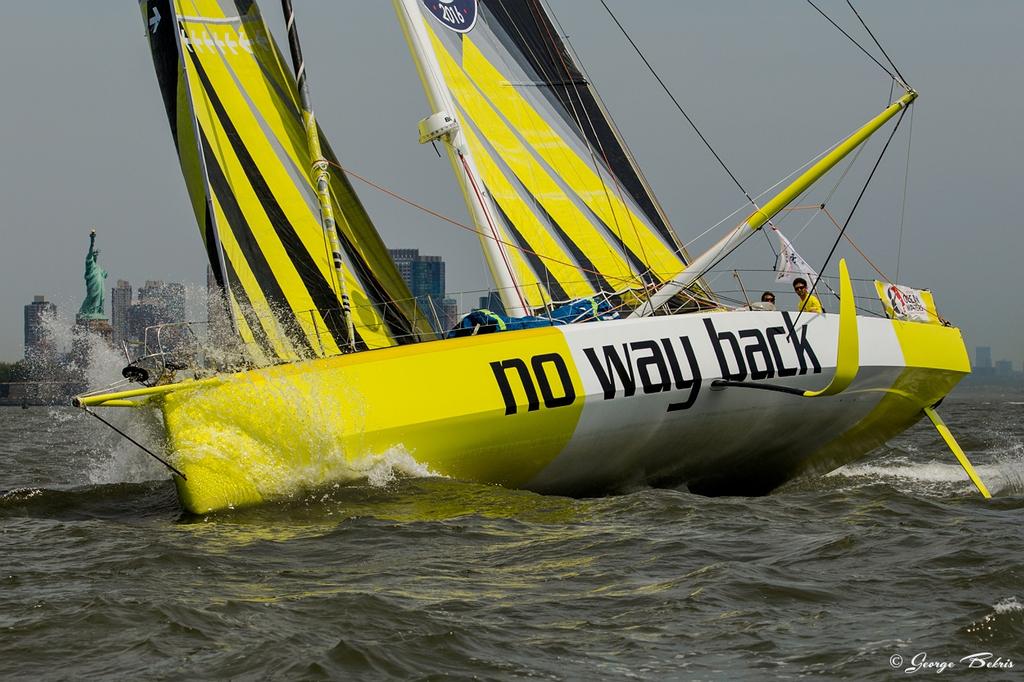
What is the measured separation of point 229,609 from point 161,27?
5.81 metres

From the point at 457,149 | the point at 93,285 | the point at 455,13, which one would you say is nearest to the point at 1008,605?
the point at 457,149

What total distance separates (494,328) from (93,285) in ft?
162

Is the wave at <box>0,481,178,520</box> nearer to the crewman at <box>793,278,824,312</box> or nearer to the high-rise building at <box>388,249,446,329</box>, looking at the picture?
the high-rise building at <box>388,249,446,329</box>

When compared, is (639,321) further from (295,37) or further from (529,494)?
(295,37)

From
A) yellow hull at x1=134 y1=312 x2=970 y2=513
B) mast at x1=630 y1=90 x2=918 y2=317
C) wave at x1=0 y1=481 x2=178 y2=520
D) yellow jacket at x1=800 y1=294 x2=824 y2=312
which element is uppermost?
mast at x1=630 y1=90 x2=918 y2=317

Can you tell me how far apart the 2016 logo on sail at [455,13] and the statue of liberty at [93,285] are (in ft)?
146

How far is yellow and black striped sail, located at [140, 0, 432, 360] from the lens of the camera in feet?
28.6

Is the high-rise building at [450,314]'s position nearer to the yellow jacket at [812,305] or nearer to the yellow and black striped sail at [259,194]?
the yellow and black striped sail at [259,194]

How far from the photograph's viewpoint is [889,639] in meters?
4.27

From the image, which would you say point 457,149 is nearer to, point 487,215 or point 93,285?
point 487,215

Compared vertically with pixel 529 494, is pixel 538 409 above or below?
above

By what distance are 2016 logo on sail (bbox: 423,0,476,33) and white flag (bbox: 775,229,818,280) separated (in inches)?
133

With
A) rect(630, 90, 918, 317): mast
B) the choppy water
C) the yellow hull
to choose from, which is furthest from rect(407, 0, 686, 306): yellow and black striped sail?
the choppy water

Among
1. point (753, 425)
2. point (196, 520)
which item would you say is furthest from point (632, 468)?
point (196, 520)
